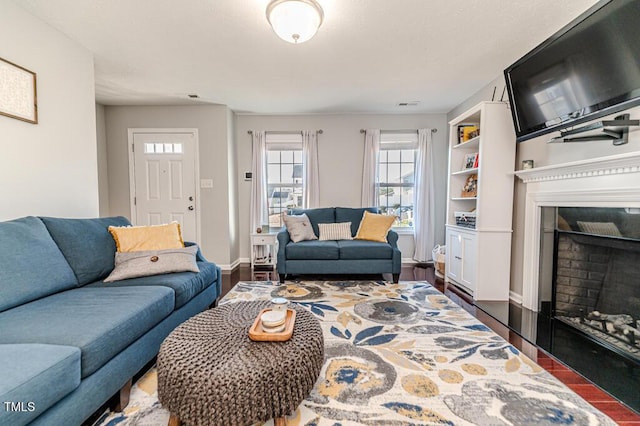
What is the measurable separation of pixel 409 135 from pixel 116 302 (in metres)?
4.30

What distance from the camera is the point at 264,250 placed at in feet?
14.6

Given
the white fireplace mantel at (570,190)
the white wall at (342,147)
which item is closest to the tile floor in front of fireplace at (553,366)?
the white fireplace mantel at (570,190)

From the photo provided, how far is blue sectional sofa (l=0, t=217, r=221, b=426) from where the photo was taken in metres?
1.01

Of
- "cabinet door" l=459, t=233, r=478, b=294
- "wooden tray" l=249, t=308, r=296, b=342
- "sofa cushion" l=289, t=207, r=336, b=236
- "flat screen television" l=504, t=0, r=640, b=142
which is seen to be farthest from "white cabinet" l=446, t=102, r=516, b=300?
"wooden tray" l=249, t=308, r=296, b=342

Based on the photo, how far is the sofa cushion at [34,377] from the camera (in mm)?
895

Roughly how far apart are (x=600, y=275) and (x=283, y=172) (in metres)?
3.92

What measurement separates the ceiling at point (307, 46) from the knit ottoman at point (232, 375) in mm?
2104

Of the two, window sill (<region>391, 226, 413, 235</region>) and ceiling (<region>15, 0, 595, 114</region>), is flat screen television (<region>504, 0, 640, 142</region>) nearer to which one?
ceiling (<region>15, 0, 595, 114</region>)

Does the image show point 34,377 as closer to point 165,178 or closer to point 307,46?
point 307,46

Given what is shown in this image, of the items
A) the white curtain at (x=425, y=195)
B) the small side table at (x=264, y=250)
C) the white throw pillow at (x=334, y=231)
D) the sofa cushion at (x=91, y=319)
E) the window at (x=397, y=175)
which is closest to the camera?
the sofa cushion at (x=91, y=319)

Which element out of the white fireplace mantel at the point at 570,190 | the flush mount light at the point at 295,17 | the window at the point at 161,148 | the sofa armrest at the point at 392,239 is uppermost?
the flush mount light at the point at 295,17

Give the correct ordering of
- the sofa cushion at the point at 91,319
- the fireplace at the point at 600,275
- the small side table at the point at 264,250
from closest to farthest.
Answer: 1. the sofa cushion at the point at 91,319
2. the fireplace at the point at 600,275
3. the small side table at the point at 264,250

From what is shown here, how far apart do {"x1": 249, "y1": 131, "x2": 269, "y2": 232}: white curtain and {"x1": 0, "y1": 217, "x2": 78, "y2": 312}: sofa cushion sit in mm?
2781

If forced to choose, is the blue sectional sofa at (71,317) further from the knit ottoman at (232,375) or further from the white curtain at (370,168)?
the white curtain at (370,168)
